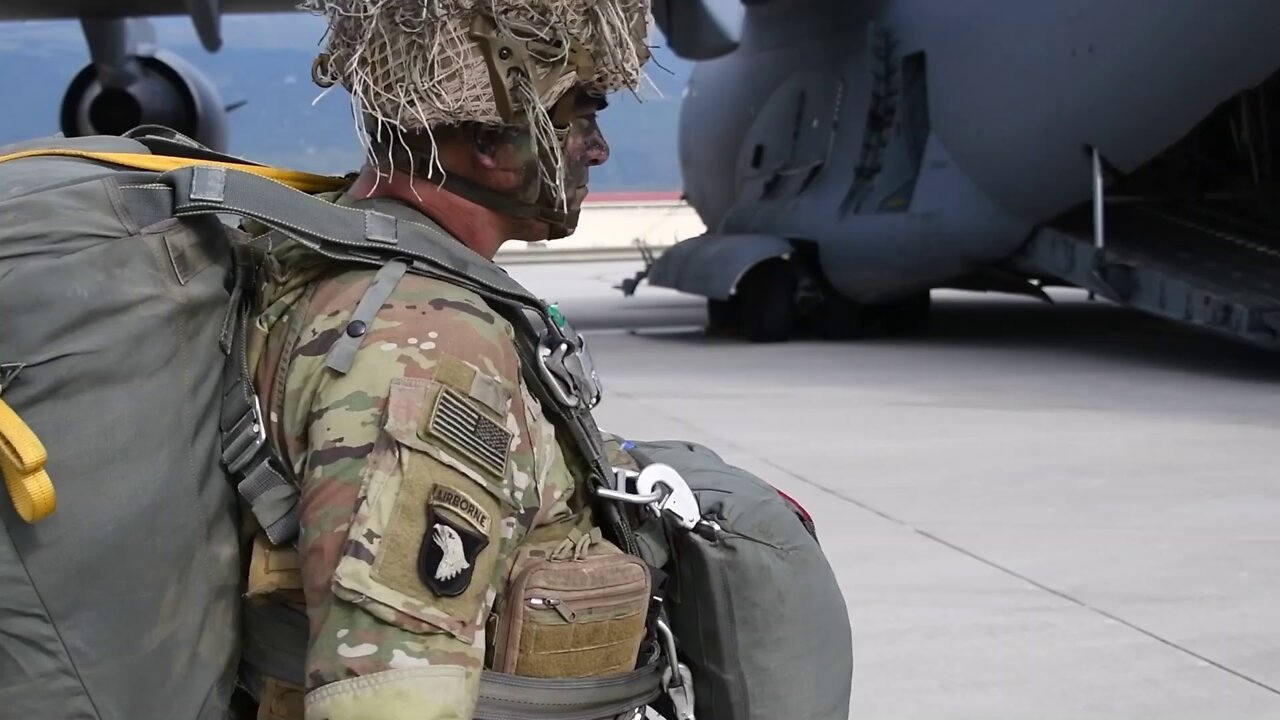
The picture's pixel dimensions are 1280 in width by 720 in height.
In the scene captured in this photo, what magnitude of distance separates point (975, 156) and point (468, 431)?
806cm

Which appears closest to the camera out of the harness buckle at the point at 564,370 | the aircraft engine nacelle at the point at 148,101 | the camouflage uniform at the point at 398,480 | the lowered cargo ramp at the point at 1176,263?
the camouflage uniform at the point at 398,480

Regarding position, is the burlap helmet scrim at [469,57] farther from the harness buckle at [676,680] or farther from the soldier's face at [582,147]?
the harness buckle at [676,680]

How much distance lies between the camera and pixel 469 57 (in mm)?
1495

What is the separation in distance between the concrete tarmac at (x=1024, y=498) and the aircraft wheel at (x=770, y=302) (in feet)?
0.99

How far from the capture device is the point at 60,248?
1304mm

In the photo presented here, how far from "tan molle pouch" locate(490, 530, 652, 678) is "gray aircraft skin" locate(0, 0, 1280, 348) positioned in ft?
22.3

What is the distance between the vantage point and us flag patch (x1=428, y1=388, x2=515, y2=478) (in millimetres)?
1287

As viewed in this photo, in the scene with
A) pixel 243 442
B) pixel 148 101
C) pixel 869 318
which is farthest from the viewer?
pixel 148 101

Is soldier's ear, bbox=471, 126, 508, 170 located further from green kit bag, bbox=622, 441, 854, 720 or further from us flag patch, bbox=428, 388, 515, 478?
green kit bag, bbox=622, 441, 854, 720

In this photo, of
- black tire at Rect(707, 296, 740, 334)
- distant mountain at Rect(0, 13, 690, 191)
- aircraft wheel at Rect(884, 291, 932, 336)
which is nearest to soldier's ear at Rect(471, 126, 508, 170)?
aircraft wheel at Rect(884, 291, 932, 336)

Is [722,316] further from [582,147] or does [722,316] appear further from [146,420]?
[146,420]

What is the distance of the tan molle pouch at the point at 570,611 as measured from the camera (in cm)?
149

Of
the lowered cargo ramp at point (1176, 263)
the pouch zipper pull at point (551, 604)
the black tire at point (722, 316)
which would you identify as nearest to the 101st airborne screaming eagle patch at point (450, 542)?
the pouch zipper pull at point (551, 604)

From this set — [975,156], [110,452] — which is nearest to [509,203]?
[110,452]
